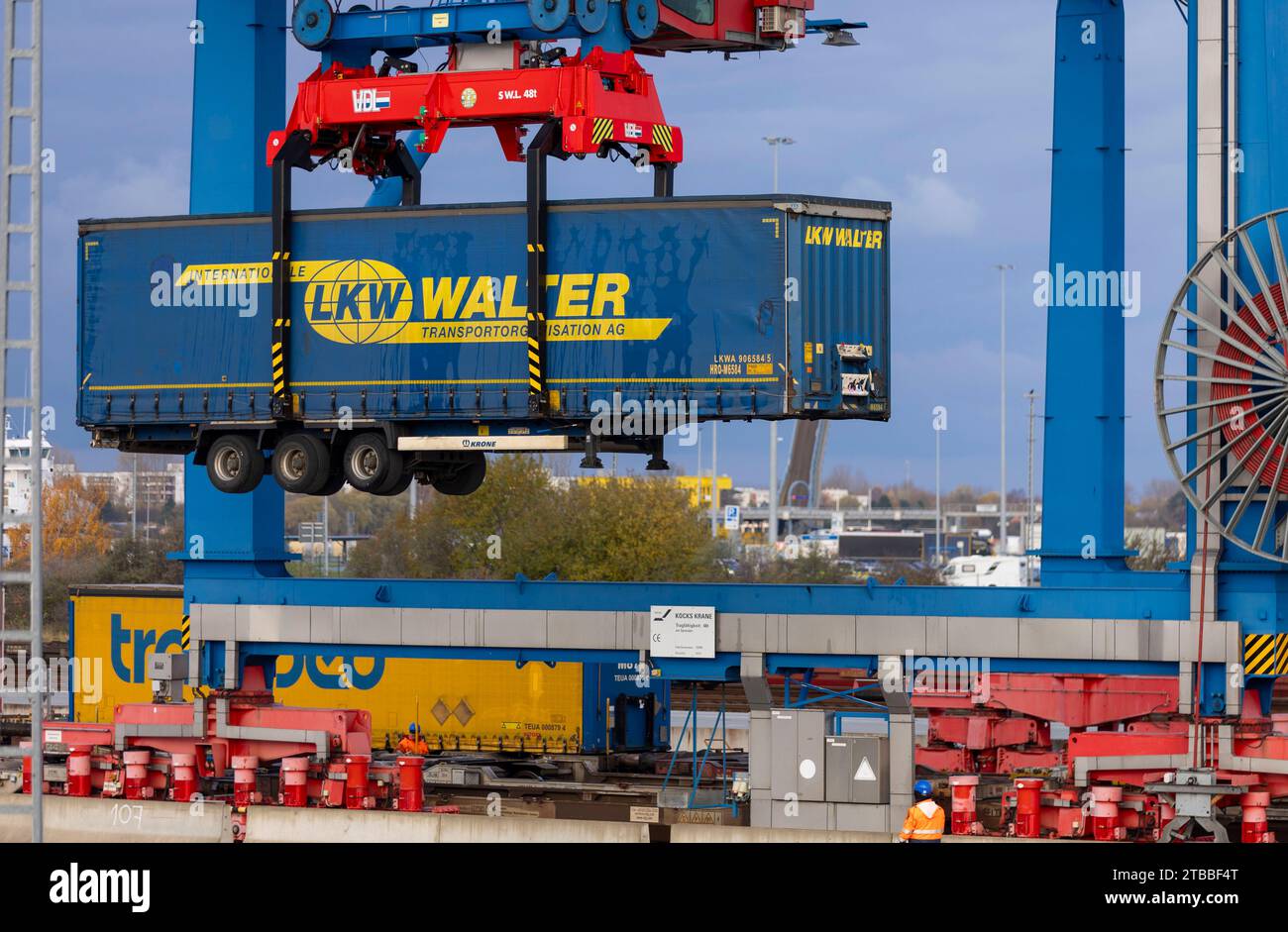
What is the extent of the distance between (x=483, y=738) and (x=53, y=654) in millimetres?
23917

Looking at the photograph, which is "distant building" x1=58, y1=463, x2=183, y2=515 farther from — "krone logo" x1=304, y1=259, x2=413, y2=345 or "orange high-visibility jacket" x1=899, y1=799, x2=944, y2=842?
"orange high-visibility jacket" x1=899, y1=799, x2=944, y2=842

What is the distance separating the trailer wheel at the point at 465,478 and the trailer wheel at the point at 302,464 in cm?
Answer: 257

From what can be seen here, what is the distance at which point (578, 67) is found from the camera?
27.2 m

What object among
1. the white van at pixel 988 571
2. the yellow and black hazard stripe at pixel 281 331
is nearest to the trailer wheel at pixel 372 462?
the yellow and black hazard stripe at pixel 281 331

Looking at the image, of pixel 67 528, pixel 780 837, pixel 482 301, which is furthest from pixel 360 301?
pixel 67 528

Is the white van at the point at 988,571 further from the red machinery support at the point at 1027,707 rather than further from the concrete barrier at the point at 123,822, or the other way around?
the concrete barrier at the point at 123,822

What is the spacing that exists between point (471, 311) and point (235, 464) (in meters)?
4.50

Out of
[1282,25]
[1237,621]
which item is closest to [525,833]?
[1237,621]

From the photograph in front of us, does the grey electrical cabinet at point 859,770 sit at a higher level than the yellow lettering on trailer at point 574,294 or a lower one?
lower

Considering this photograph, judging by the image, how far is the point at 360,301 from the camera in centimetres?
2828

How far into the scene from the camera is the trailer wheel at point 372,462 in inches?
1103

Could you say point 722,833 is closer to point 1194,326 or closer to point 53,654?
point 1194,326

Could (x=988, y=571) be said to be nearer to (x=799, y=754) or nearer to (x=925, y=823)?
(x=799, y=754)

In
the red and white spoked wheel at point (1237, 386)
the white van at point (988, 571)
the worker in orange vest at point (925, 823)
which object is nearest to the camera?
the worker in orange vest at point (925, 823)
